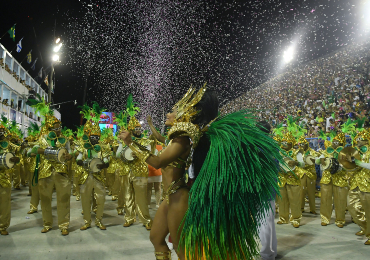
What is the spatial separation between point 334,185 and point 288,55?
1202 cm

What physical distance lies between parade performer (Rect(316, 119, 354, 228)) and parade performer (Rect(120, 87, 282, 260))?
4.09m

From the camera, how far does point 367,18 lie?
11461 millimetres

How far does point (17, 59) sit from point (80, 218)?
23.5m

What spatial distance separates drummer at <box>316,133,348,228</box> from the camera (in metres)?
5.73

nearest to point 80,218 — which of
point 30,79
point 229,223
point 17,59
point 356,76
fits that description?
point 229,223

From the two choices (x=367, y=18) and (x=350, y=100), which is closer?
(x=350, y=100)

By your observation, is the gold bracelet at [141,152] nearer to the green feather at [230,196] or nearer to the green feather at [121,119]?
the green feather at [230,196]

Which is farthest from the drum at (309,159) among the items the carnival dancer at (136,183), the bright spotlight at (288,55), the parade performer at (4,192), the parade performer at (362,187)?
the bright spotlight at (288,55)

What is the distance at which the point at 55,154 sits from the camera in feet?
15.5

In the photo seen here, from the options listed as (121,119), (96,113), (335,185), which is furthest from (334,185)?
(96,113)

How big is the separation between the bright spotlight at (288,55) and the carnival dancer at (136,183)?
12.8 m

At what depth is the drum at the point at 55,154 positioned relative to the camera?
4738 mm

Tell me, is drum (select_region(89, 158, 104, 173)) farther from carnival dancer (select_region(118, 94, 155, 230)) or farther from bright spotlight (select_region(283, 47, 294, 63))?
bright spotlight (select_region(283, 47, 294, 63))

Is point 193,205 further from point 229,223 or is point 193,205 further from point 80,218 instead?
point 80,218
